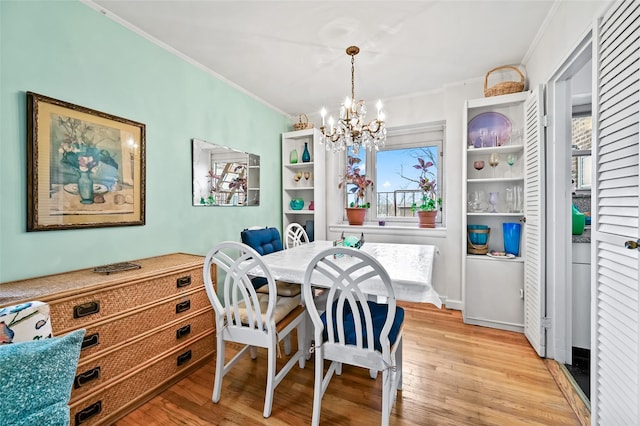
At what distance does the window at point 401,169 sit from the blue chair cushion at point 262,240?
162 cm

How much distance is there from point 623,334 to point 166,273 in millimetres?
2335

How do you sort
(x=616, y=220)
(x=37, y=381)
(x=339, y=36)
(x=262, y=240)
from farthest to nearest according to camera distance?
(x=262, y=240)
(x=339, y=36)
(x=616, y=220)
(x=37, y=381)

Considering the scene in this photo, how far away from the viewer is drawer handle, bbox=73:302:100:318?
1350 mm

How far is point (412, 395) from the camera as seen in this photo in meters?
1.69

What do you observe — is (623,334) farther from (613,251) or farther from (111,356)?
(111,356)

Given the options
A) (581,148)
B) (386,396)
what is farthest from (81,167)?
(581,148)

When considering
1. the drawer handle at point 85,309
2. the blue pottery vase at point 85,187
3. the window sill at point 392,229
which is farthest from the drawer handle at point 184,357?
the window sill at point 392,229

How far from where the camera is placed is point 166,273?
1763 millimetres

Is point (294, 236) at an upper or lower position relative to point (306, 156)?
lower

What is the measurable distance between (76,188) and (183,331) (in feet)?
3.80

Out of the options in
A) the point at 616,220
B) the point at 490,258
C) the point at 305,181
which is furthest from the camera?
the point at 305,181

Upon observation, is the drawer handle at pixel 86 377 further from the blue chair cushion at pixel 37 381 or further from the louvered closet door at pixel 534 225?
the louvered closet door at pixel 534 225

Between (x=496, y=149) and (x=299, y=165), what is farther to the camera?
(x=299, y=165)

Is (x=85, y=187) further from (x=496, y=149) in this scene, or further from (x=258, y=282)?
(x=496, y=149)
